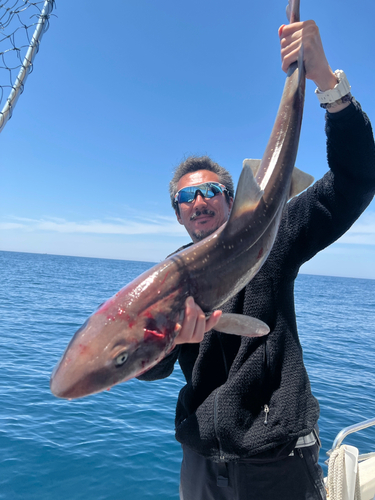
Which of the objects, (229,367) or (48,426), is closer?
(229,367)

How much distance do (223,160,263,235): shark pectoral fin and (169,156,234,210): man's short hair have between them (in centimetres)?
101

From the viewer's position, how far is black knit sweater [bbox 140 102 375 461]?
258 cm

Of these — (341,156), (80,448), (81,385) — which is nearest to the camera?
(81,385)

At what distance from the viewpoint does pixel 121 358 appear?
6.56 ft

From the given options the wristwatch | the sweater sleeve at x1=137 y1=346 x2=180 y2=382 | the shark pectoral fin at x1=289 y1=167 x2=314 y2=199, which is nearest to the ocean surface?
the sweater sleeve at x1=137 y1=346 x2=180 y2=382

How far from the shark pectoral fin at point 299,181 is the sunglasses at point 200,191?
74 cm

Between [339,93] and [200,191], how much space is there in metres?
1.42

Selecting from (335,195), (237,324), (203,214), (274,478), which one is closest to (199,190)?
(203,214)

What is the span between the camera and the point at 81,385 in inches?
72.8

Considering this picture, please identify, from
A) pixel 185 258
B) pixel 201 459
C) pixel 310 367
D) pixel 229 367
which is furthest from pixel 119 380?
pixel 310 367

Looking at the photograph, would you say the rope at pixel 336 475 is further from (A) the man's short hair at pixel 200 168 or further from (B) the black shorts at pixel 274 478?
(A) the man's short hair at pixel 200 168

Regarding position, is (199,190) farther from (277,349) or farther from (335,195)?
(277,349)

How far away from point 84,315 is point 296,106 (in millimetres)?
23528

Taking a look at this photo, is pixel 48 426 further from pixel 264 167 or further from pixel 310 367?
pixel 310 367
